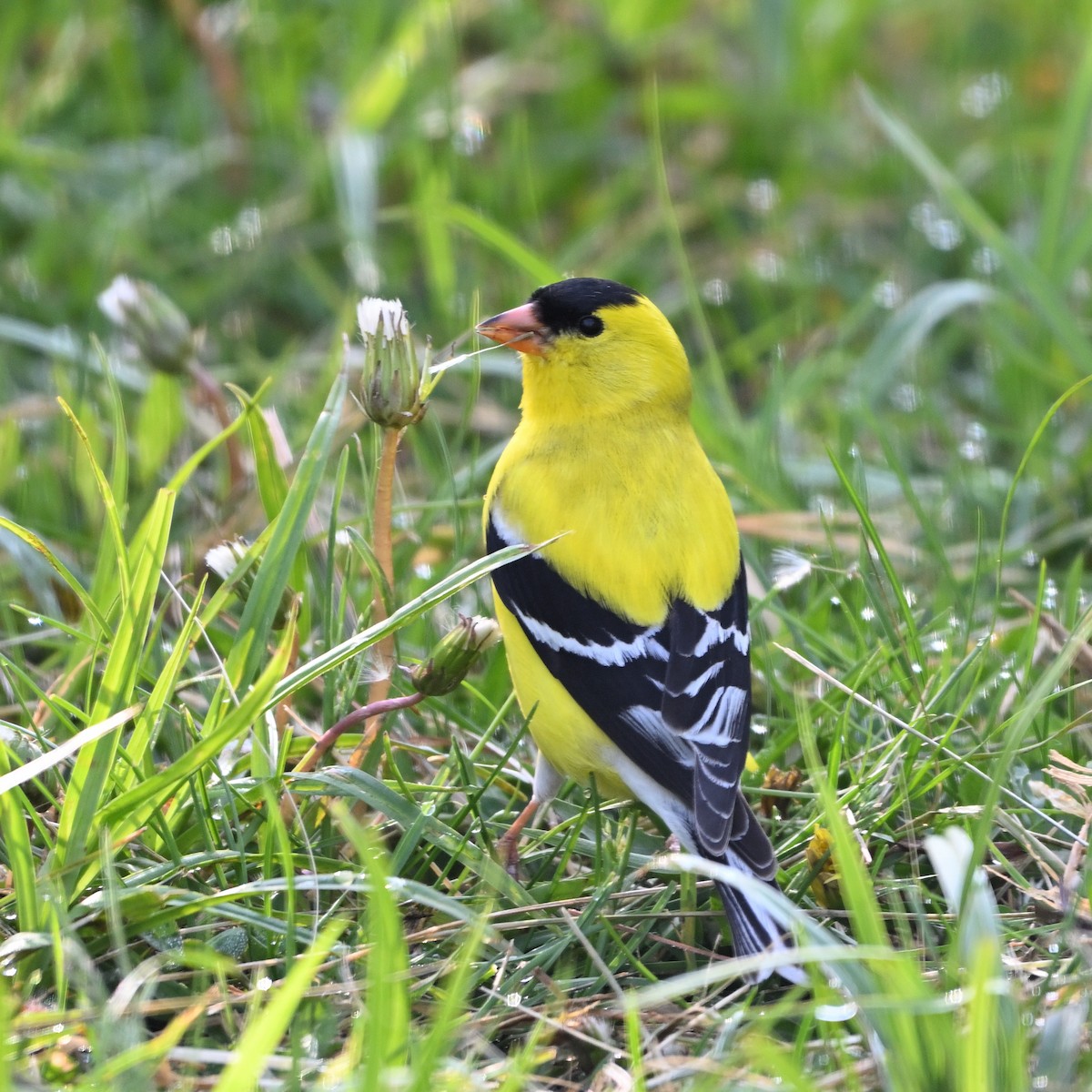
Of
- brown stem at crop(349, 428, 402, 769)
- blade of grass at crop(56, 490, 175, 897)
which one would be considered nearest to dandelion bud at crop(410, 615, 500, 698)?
brown stem at crop(349, 428, 402, 769)

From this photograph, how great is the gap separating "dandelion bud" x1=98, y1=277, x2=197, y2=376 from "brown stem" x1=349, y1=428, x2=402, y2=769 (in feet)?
2.21

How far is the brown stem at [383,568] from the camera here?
195cm

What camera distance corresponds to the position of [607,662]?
77.8 inches

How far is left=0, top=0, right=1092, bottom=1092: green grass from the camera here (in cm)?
151

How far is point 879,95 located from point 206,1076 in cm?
378

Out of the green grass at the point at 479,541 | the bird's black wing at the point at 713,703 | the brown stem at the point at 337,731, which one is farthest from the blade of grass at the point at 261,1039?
the bird's black wing at the point at 713,703

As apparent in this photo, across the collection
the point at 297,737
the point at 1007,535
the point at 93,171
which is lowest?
the point at 1007,535

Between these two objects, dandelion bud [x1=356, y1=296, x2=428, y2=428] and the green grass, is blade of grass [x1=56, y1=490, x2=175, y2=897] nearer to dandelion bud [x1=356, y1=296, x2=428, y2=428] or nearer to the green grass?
the green grass

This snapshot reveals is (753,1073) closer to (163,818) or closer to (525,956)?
(525,956)

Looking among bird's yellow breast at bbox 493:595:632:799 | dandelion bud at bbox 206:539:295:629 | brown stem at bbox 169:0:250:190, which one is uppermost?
brown stem at bbox 169:0:250:190

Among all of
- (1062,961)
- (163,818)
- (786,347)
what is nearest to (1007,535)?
(786,347)

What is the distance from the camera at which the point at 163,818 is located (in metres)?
1.71

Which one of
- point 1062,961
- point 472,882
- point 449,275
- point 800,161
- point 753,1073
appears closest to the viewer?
point 753,1073

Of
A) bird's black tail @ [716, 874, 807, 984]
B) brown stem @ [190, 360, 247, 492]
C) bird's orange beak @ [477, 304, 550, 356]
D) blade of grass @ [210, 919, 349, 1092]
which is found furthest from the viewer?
brown stem @ [190, 360, 247, 492]
